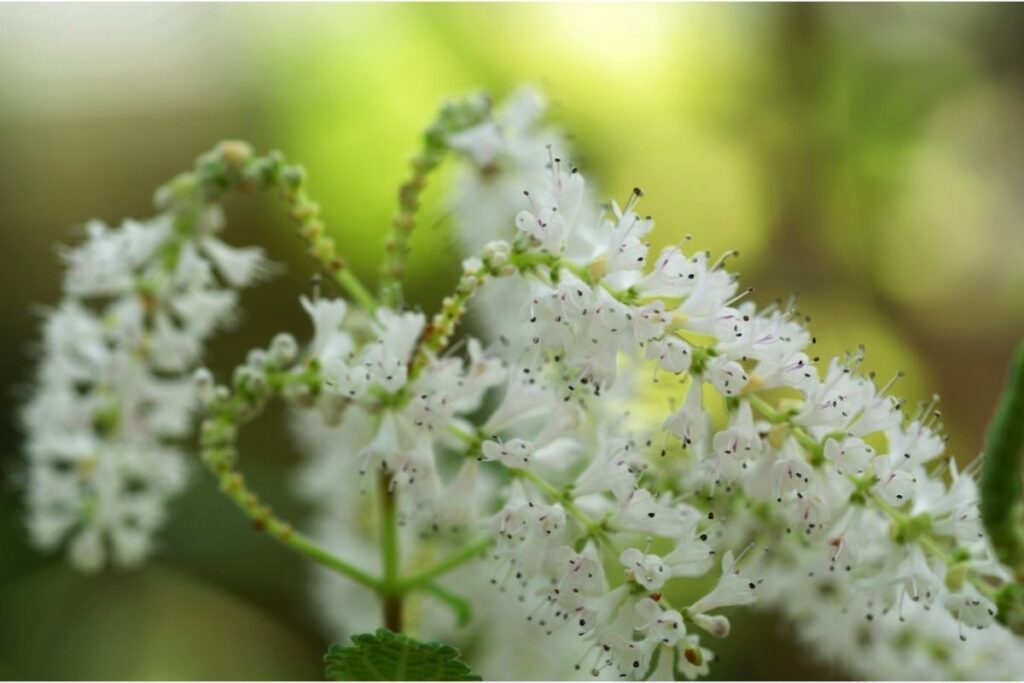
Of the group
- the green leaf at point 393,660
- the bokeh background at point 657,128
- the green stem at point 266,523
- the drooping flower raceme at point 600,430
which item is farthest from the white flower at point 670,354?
the bokeh background at point 657,128

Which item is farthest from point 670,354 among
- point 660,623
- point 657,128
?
point 657,128

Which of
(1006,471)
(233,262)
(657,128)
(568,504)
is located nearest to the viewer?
(1006,471)

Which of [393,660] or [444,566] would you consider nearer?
[393,660]

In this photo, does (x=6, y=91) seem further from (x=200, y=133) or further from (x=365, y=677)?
(x=365, y=677)

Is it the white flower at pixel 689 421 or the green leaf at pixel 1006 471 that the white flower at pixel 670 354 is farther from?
the green leaf at pixel 1006 471

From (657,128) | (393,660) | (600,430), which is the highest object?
(657,128)

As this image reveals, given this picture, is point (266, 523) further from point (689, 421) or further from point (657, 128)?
point (657, 128)
